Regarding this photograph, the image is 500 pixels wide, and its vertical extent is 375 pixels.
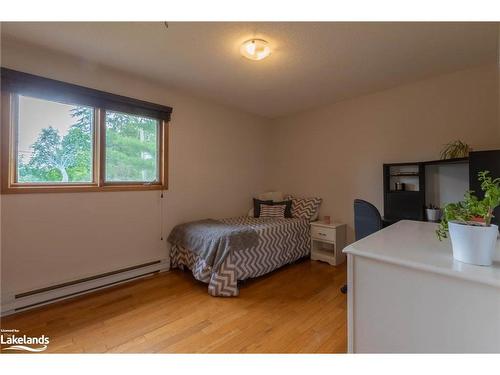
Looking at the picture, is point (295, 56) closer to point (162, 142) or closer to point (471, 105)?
point (162, 142)

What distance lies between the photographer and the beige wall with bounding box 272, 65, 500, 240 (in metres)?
2.48

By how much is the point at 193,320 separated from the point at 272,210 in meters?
2.06

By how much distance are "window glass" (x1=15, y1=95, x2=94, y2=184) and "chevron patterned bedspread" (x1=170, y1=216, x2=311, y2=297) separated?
1.41 metres

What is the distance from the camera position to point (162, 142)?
2906mm

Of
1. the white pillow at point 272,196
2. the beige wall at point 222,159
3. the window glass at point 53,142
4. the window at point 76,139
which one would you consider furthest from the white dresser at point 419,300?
the white pillow at point 272,196

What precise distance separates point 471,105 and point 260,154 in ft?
9.20

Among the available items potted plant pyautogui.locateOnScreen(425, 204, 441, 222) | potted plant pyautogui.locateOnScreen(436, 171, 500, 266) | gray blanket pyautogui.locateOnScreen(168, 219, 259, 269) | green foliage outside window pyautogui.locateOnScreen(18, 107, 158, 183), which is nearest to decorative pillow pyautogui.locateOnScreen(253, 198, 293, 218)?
gray blanket pyautogui.locateOnScreen(168, 219, 259, 269)

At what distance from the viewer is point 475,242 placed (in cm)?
90

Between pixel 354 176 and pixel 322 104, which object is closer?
pixel 354 176

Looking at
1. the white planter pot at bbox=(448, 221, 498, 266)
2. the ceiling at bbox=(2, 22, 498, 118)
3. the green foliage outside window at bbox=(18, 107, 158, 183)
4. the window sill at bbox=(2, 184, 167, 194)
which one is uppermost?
the ceiling at bbox=(2, 22, 498, 118)

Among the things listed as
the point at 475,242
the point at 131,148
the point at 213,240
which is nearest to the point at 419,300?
the point at 475,242

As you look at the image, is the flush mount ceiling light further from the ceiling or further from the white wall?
the white wall
